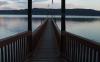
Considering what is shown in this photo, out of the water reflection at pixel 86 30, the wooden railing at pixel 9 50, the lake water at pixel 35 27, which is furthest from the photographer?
the water reflection at pixel 86 30

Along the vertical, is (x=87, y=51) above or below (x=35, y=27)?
above

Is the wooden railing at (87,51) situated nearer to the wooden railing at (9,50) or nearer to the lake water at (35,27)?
the lake water at (35,27)

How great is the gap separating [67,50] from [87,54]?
252 centimetres

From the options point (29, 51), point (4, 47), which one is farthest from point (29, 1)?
point (4, 47)

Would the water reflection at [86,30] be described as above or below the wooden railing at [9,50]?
below

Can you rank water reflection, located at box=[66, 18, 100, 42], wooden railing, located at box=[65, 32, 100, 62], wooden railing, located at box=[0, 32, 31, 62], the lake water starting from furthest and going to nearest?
water reflection, located at box=[66, 18, 100, 42], the lake water, wooden railing, located at box=[0, 32, 31, 62], wooden railing, located at box=[65, 32, 100, 62]

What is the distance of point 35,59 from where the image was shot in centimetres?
771

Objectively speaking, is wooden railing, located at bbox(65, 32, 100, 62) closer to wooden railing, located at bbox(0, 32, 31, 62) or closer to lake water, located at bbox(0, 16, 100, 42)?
lake water, located at bbox(0, 16, 100, 42)

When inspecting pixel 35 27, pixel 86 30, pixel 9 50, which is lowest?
pixel 86 30

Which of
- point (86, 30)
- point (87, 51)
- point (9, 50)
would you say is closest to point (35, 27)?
point (9, 50)

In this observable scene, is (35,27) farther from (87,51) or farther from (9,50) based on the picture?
(87,51)

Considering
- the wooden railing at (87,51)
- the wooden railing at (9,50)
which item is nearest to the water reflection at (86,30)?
the wooden railing at (87,51)

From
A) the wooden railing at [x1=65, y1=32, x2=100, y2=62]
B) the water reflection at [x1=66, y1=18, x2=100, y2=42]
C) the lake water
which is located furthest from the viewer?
the water reflection at [x1=66, y1=18, x2=100, y2=42]

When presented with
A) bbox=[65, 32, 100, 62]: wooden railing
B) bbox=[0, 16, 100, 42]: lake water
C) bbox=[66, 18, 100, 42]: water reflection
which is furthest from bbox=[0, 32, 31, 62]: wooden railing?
bbox=[66, 18, 100, 42]: water reflection
